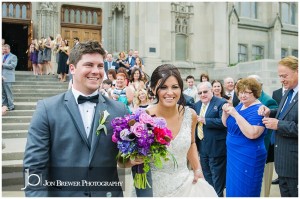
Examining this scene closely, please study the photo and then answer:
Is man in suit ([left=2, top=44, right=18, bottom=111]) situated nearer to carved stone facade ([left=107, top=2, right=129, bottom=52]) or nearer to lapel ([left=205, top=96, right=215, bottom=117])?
lapel ([left=205, top=96, right=215, bottom=117])

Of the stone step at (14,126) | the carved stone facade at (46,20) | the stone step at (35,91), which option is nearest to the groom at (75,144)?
the stone step at (14,126)

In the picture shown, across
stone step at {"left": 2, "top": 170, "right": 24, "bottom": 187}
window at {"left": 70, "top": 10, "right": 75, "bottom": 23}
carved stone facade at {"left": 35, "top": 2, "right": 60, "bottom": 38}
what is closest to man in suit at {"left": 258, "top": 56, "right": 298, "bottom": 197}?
stone step at {"left": 2, "top": 170, "right": 24, "bottom": 187}

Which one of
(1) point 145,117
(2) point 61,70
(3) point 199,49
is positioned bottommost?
(1) point 145,117

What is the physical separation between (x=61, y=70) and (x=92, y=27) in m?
7.66

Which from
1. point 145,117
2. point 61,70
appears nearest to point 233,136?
point 145,117

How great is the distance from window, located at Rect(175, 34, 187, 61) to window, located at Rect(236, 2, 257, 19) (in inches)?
303

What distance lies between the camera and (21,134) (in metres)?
9.99

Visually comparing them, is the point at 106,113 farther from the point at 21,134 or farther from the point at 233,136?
the point at 21,134

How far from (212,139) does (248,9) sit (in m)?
26.1

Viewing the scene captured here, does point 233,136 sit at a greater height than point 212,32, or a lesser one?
lesser

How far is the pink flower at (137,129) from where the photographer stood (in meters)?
2.63

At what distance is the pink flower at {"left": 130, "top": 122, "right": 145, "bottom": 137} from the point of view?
263 centimetres

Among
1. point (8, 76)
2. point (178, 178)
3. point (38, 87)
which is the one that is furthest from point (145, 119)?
point (38, 87)

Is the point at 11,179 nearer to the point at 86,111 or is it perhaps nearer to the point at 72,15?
the point at 86,111
